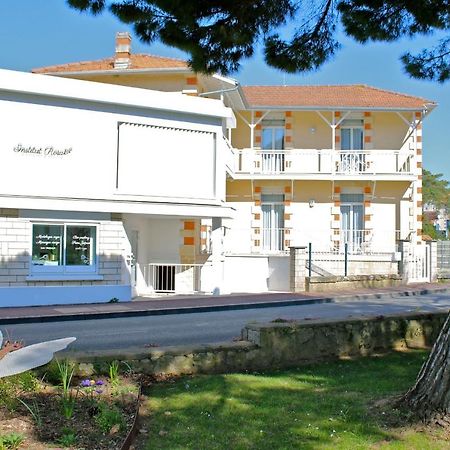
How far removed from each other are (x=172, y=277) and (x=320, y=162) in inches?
398

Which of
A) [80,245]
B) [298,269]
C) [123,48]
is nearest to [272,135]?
[123,48]

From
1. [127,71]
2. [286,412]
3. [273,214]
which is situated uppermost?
[127,71]

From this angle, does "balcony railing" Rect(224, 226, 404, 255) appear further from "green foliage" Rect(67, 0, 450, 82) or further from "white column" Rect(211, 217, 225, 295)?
"green foliage" Rect(67, 0, 450, 82)

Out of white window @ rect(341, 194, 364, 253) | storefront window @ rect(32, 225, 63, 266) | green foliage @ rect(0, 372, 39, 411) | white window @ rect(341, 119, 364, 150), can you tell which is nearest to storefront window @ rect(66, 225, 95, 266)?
storefront window @ rect(32, 225, 63, 266)

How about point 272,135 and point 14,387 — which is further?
point 272,135

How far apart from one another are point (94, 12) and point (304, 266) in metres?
15.3

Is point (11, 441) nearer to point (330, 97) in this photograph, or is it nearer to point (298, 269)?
point (298, 269)

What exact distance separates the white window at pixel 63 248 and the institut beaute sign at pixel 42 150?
2.07m

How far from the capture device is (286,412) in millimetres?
5512

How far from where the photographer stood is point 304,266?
2214 cm

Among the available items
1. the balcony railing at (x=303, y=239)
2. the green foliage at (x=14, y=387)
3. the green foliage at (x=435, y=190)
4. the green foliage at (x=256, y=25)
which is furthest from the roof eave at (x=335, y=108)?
the green foliage at (x=435, y=190)

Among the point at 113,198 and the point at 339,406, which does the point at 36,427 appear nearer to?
the point at 339,406

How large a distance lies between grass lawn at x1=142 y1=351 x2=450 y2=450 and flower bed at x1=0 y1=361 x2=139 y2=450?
0.30 metres

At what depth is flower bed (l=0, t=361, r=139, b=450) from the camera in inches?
176
